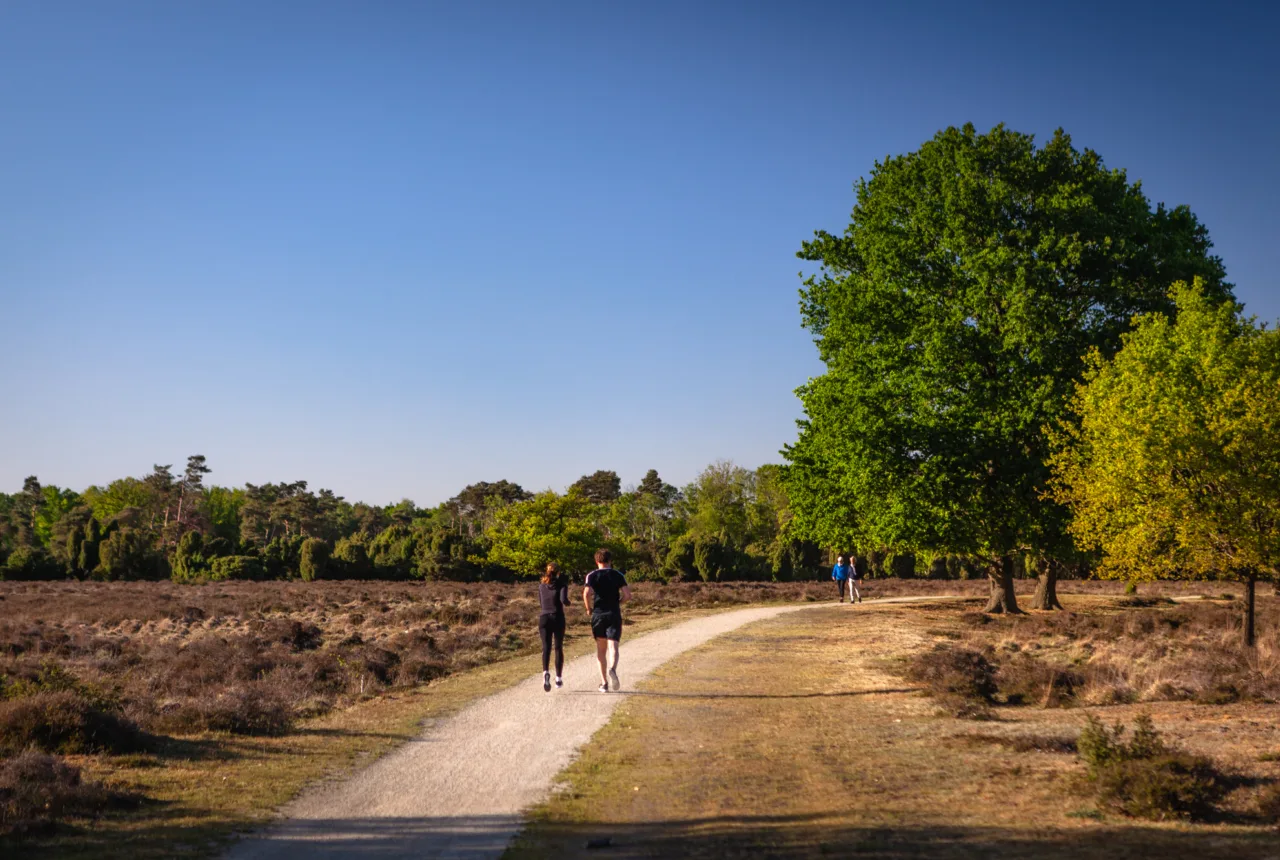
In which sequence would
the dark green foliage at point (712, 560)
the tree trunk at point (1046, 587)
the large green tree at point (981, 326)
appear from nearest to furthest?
the large green tree at point (981, 326)
the tree trunk at point (1046, 587)
the dark green foliage at point (712, 560)

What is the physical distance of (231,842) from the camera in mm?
6824

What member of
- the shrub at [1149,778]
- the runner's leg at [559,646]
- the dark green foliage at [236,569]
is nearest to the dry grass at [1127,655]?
the shrub at [1149,778]

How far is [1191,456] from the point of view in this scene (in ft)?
58.0

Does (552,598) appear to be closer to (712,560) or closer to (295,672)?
(295,672)

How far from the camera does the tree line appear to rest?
878 inches

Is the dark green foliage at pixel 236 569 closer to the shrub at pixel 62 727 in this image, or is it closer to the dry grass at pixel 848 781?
the shrub at pixel 62 727

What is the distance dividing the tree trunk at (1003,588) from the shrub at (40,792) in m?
26.3

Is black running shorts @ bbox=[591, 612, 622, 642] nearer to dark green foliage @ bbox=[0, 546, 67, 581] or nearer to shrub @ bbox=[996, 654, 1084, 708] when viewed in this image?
shrub @ bbox=[996, 654, 1084, 708]

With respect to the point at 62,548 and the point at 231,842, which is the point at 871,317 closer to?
the point at 231,842

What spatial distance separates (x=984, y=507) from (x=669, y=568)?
38.8 m

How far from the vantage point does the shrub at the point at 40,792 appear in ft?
23.4

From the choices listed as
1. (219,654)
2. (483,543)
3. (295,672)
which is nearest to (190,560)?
(483,543)

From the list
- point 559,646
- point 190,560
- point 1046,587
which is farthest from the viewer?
point 190,560

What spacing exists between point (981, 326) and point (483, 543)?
49.3 meters
